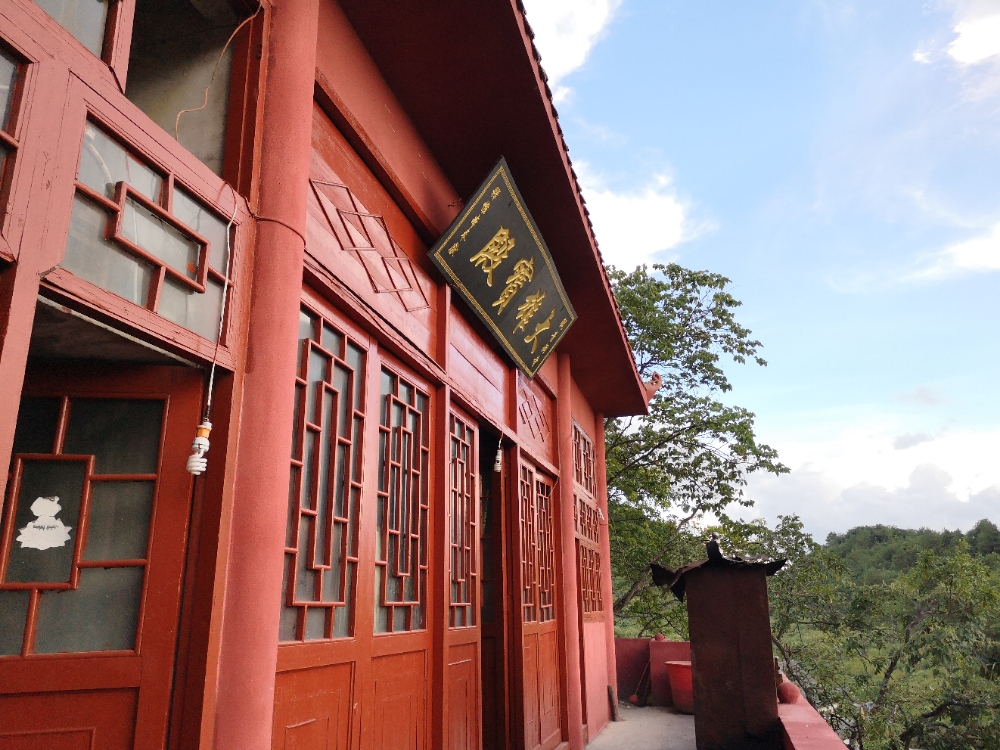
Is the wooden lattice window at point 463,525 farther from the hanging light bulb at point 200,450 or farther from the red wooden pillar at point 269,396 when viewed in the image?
the hanging light bulb at point 200,450

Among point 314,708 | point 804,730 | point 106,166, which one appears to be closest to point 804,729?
point 804,730

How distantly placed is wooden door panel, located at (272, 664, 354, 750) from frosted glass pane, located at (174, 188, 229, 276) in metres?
1.58

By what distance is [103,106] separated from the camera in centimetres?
216

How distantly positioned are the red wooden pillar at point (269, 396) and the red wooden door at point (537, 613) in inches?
150

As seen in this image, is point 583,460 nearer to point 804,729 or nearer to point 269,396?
point 804,729

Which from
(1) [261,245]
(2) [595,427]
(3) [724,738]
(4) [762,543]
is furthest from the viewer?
(4) [762,543]

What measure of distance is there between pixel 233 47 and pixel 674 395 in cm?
1282

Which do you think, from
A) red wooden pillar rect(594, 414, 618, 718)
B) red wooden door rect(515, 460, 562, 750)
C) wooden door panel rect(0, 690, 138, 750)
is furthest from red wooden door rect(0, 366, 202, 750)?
red wooden pillar rect(594, 414, 618, 718)

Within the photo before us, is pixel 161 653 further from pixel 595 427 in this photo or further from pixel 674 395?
pixel 674 395

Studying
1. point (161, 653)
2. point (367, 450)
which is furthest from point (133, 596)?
point (367, 450)

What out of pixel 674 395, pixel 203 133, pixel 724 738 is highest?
pixel 674 395

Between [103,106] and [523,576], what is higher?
[103,106]

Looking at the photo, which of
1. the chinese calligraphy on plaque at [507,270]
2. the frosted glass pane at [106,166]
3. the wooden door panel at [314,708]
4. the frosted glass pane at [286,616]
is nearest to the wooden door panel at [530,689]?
the chinese calligraphy on plaque at [507,270]

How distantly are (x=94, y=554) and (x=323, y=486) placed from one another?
117cm
